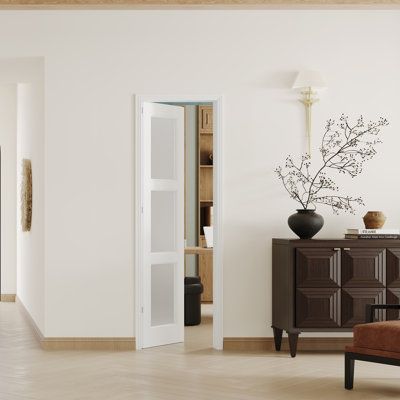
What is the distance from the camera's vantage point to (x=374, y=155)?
7723 mm

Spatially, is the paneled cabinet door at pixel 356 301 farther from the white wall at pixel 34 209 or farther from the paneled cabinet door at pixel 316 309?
the white wall at pixel 34 209

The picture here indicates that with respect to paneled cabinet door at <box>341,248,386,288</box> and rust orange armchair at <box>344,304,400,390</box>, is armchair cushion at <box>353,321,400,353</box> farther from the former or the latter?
paneled cabinet door at <box>341,248,386,288</box>

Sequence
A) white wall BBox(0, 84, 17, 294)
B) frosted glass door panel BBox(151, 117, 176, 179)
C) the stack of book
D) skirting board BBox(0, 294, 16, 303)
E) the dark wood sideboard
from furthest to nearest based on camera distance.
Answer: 1. white wall BBox(0, 84, 17, 294)
2. skirting board BBox(0, 294, 16, 303)
3. frosted glass door panel BBox(151, 117, 176, 179)
4. the stack of book
5. the dark wood sideboard

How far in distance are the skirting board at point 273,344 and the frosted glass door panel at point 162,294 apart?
0.68m

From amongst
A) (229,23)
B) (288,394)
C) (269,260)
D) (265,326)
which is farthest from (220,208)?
(288,394)

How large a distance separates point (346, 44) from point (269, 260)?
2076 millimetres

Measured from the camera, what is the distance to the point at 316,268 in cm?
716

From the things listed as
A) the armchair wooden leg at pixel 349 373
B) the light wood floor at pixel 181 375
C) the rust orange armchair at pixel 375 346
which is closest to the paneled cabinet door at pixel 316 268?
the light wood floor at pixel 181 375

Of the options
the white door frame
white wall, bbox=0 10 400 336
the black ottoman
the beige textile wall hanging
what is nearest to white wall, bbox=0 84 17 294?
the beige textile wall hanging

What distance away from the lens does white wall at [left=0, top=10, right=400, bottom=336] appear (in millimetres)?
7629

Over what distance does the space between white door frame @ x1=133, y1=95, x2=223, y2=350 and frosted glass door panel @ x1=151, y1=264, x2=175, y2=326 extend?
25 centimetres

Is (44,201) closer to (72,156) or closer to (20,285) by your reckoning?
(72,156)

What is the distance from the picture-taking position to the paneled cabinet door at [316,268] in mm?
7156

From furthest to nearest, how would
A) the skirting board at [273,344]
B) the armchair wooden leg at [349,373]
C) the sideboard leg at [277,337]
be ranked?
the skirting board at [273,344] < the sideboard leg at [277,337] < the armchair wooden leg at [349,373]
